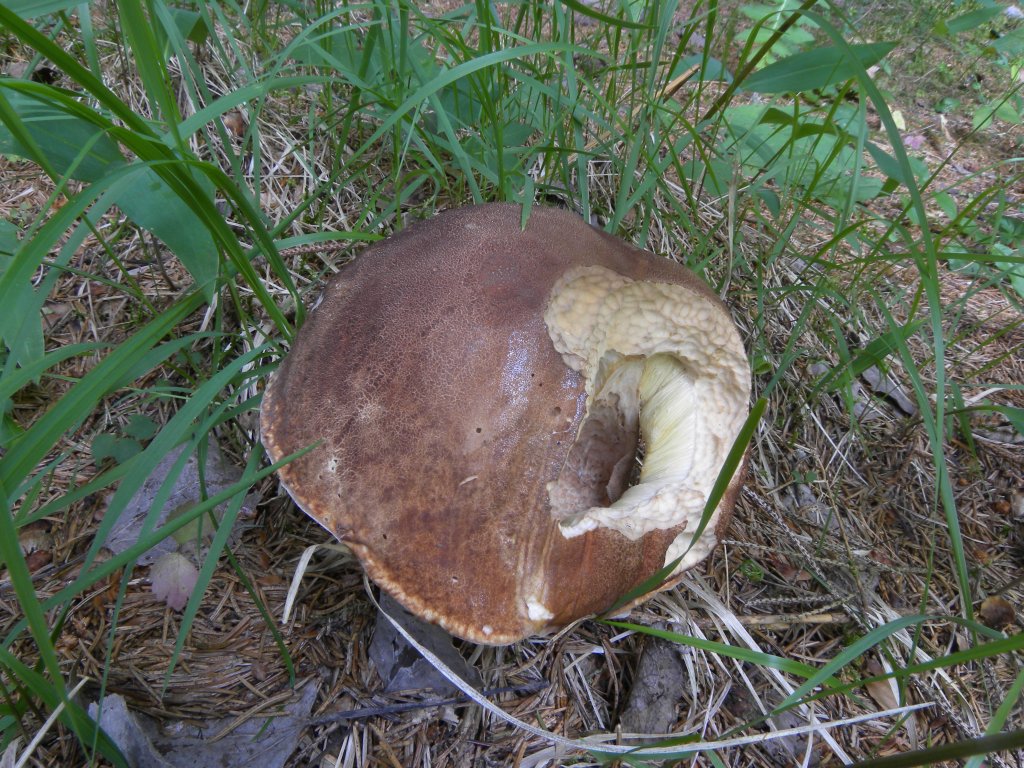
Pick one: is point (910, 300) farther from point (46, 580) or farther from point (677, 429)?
point (46, 580)

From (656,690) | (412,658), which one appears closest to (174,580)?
(412,658)

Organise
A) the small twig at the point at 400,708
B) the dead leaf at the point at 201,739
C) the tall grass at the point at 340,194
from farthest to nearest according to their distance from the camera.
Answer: the small twig at the point at 400,708
the dead leaf at the point at 201,739
the tall grass at the point at 340,194

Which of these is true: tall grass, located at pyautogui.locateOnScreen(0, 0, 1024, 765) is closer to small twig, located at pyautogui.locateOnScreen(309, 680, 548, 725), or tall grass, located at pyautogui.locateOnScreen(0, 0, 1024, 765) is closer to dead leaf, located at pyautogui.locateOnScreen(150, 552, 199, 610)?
dead leaf, located at pyautogui.locateOnScreen(150, 552, 199, 610)

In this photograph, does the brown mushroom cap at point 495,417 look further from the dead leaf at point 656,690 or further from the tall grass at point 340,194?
the dead leaf at point 656,690

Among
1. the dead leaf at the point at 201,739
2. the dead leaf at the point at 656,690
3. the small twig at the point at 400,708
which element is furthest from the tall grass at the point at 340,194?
the small twig at the point at 400,708

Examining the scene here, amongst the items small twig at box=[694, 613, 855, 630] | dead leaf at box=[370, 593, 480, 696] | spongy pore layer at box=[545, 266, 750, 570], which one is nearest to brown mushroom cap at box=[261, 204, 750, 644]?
spongy pore layer at box=[545, 266, 750, 570]

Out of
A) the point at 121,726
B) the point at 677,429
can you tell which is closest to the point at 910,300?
the point at 677,429

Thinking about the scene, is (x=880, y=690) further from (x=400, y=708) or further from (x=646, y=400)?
(x=400, y=708)
